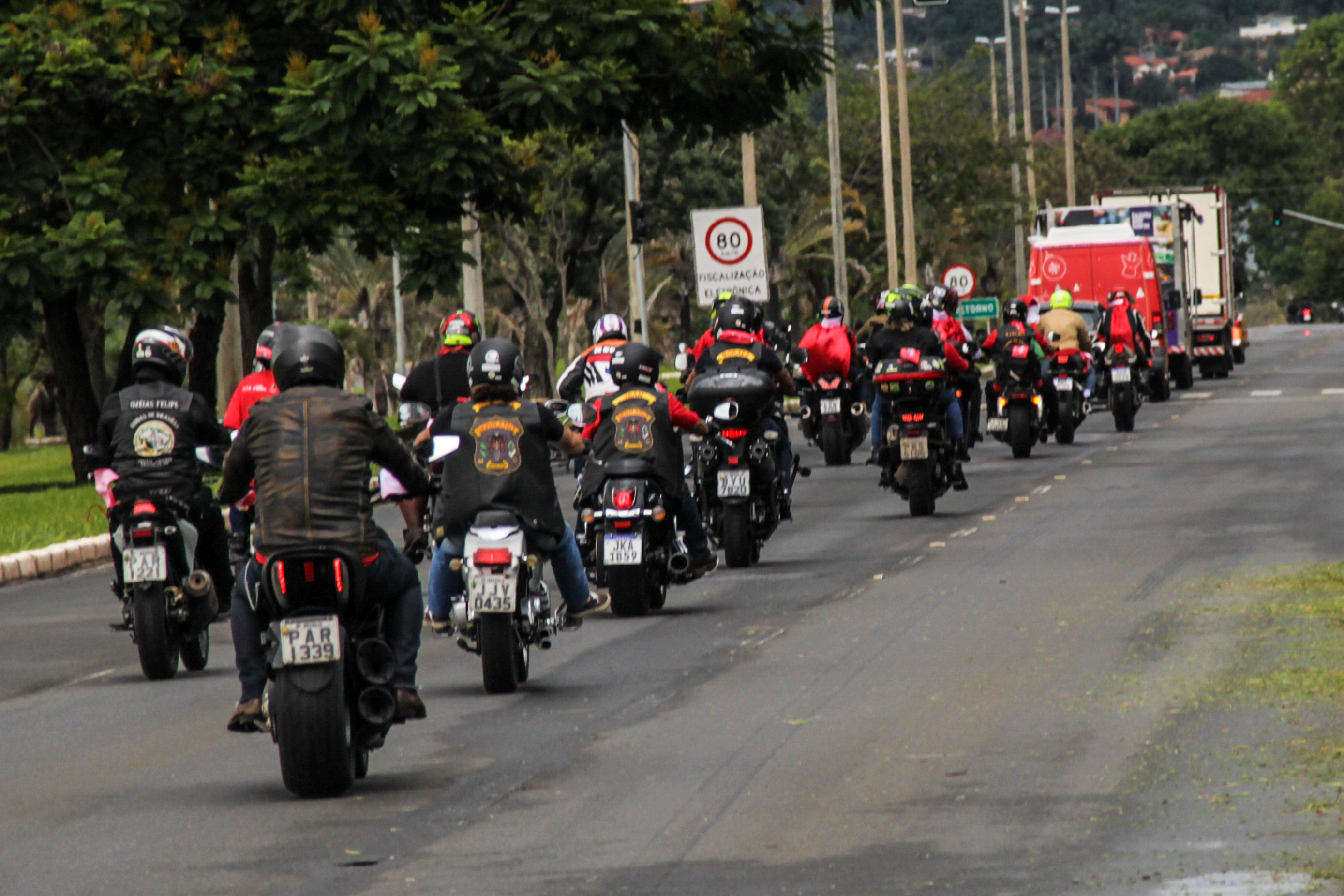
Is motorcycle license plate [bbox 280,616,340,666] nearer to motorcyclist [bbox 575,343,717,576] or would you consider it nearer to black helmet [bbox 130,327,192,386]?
black helmet [bbox 130,327,192,386]

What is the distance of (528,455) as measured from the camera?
1095 centimetres

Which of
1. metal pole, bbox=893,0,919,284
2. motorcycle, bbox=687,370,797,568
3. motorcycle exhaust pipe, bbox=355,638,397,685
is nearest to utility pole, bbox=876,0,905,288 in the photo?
metal pole, bbox=893,0,919,284

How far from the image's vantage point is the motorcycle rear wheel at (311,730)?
8219 millimetres

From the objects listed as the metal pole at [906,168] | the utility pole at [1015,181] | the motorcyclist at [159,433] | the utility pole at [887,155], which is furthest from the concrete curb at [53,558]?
the utility pole at [1015,181]

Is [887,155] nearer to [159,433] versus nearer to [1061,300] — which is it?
[1061,300]

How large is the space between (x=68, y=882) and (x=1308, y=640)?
649 centimetres

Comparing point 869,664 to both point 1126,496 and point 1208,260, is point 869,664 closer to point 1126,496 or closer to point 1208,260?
point 1126,496

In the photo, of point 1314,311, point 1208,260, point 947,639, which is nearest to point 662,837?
point 947,639

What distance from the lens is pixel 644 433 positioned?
13625mm

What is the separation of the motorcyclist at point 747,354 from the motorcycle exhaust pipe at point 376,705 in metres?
8.05

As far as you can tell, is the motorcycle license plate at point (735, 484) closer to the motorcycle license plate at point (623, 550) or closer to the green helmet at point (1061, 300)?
the motorcycle license plate at point (623, 550)

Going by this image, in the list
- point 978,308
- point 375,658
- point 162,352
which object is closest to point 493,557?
→ point 375,658

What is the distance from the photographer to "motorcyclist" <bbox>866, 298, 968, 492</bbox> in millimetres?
19391

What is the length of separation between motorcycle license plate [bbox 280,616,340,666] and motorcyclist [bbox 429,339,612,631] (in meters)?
2.65
